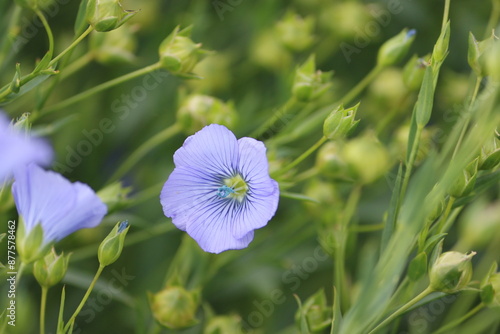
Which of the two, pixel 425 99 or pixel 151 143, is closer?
pixel 425 99

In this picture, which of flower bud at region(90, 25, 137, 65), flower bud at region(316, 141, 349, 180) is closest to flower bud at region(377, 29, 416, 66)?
flower bud at region(316, 141, 349, 180)

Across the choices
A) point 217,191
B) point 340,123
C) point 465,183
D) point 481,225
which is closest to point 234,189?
point 217,191

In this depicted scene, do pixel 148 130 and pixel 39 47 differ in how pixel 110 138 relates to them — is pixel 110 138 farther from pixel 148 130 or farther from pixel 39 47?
pixel 39 47

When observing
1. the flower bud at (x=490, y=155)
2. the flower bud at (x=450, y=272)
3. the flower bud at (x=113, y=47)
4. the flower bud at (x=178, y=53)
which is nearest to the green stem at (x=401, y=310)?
the flower bud at (x=450, y=272)

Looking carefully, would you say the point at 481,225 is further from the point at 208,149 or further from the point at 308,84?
the point at 208,149

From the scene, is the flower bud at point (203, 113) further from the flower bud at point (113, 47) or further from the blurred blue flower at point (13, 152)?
the blurred blue flower at point (13, 152)

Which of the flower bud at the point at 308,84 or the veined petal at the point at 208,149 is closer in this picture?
the veined petal at the point at 208,149

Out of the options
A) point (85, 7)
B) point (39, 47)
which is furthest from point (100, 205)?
point (39, 47)
